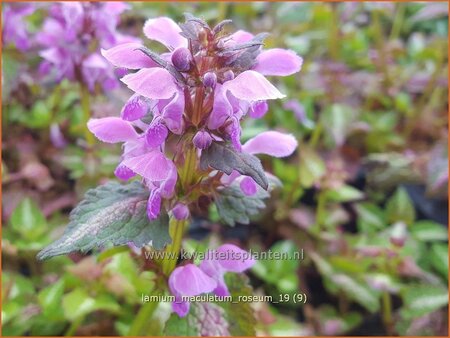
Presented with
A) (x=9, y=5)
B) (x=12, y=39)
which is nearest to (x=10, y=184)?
(x=12, y=39)

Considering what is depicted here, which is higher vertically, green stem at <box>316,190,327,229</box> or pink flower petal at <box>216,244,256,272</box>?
pink flower petal at <box>216,244,256,272</box>

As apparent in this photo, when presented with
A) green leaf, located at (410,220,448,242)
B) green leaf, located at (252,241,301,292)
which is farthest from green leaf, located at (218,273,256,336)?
green leaf, located at (410,220,448,242)

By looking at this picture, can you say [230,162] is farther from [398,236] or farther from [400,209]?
[400,209]

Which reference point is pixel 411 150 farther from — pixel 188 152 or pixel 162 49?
pixel 188 152

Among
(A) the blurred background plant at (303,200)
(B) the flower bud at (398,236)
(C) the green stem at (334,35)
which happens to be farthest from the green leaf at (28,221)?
(C) the green stem at (334,35)

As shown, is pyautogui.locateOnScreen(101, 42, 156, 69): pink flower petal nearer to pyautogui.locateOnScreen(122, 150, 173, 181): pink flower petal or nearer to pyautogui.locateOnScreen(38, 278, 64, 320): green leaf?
pyautogui.locateOnScreen(122, 150, 173, 181): pink flower petal

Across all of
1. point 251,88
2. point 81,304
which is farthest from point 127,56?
point 81,304
